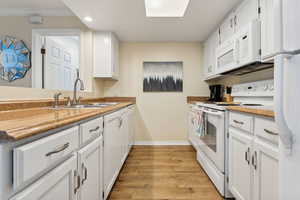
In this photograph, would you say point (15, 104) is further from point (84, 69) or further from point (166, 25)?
point (166, 25)

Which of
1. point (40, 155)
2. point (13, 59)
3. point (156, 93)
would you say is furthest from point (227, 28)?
point (13, 59)

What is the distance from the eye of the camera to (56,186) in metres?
0.73

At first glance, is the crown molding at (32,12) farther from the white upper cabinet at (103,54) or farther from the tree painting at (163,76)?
the tree painting at (163,76)

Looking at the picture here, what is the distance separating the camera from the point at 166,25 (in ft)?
8.79

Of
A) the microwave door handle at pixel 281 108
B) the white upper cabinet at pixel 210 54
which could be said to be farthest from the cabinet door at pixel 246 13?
the microwave door handle at pixel 281 108

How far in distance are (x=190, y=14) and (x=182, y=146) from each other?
2.39 metres

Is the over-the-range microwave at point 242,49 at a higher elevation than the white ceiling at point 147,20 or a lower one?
lower

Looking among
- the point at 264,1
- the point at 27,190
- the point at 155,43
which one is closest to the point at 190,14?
the point at 264,1

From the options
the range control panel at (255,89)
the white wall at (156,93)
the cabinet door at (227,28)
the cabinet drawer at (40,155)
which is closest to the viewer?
the cabinet drawer at (40,155)

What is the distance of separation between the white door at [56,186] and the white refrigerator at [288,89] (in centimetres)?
98

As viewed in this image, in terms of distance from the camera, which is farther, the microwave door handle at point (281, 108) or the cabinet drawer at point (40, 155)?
the microwave door handle at point (281, 108)

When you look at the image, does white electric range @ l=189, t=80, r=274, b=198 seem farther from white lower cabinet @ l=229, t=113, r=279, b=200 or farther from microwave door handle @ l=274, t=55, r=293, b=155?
microwave door handle @ l=274, t=55, r=293, b=155

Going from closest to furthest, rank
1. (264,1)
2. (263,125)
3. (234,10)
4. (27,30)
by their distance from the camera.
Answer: (263,125) → (264,1) → (234,10) → (27,30)

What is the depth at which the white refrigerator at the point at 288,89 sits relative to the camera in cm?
64
